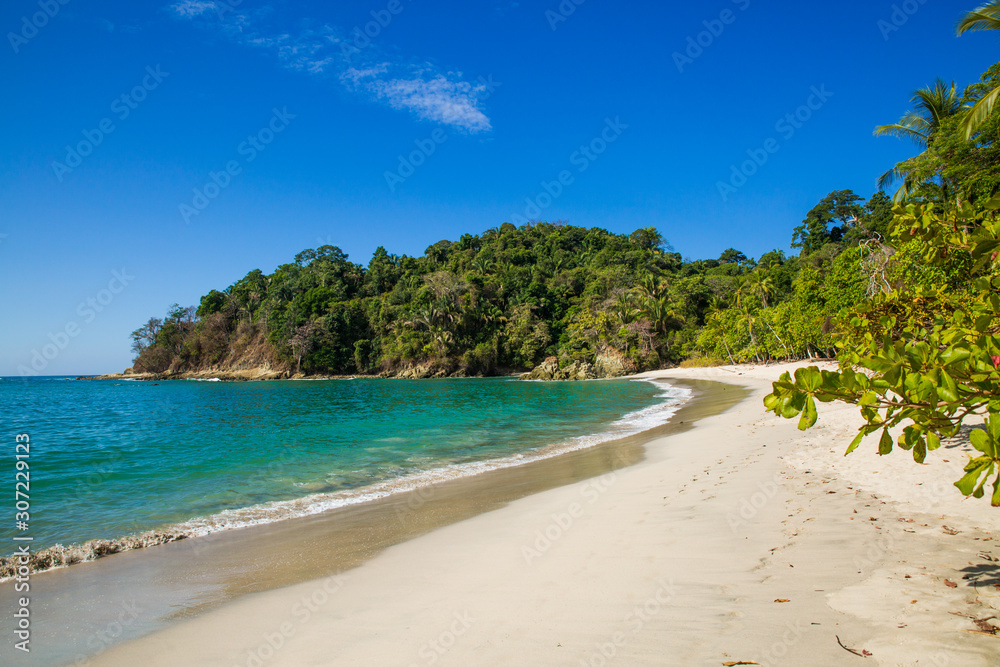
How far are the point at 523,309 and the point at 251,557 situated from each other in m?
52.1

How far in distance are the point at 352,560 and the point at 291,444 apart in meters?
8.63

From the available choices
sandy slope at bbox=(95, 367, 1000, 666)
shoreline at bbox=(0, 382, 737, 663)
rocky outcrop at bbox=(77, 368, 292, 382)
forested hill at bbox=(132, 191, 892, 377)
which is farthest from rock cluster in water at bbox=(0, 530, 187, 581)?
rocky outcrop at bbox=(77, 368, 292, 382)

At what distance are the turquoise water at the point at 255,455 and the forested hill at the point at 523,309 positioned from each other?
2106 centimetres

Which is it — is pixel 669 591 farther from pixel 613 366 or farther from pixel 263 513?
pixel 613 366

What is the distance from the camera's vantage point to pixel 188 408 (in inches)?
940

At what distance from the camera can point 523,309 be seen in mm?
56531

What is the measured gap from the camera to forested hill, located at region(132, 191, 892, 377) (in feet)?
139

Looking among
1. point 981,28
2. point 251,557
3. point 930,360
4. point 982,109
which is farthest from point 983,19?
point 251,557

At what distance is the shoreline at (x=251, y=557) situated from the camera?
3977 millimetres

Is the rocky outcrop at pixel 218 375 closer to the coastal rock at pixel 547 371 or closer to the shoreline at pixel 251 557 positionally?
the coastal rock at pixel 547 371

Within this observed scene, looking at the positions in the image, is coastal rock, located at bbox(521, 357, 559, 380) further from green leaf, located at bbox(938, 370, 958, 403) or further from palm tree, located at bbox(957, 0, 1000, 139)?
green leaf, located at bbox(938, 370, 958, 403)

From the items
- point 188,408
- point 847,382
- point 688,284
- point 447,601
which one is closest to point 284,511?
point 447,601

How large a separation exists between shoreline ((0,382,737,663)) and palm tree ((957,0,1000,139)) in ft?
35.3

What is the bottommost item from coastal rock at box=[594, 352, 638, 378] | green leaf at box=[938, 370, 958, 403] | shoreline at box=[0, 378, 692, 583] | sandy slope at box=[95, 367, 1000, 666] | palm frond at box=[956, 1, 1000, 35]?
shoreline at box=[0, 378, 692, 583]
